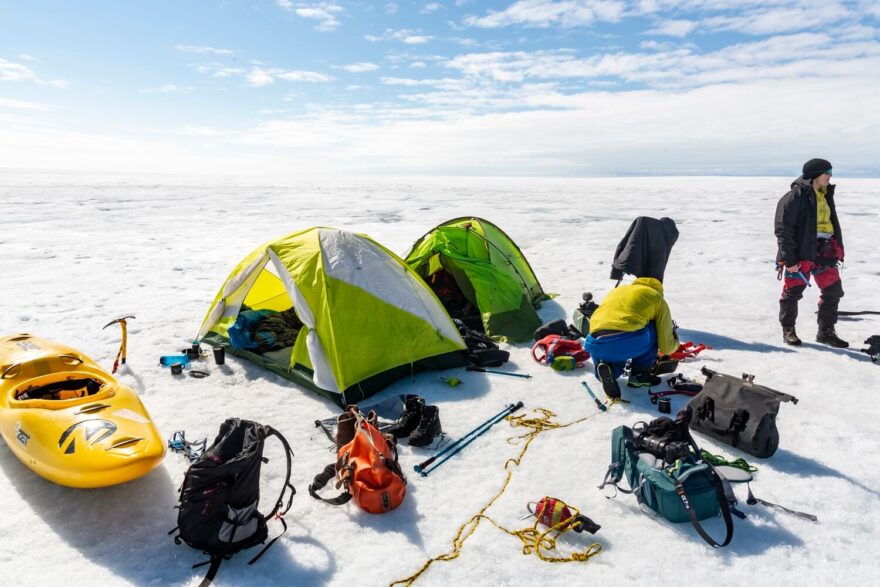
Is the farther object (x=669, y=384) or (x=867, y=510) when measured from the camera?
(x=669, y=384)

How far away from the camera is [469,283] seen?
321 inches

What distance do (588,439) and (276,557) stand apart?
9.47 ft

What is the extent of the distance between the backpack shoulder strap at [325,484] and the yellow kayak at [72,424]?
1.16 meters

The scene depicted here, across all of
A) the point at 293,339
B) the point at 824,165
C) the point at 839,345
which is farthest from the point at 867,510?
the point at 293,339

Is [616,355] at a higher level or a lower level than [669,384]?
higher

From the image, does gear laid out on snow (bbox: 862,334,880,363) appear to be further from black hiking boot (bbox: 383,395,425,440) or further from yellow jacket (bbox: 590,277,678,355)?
black hiking boot (bbox: 383,395,425,440)

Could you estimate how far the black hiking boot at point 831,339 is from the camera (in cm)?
708

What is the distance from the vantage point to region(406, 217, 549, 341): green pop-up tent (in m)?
7.83

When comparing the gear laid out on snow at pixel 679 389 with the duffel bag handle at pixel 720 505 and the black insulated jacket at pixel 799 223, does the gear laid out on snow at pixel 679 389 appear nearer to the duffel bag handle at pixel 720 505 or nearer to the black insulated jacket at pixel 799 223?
the duffel bag handle at pixel 720 505

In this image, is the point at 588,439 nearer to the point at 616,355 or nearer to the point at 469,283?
the point at 616,355

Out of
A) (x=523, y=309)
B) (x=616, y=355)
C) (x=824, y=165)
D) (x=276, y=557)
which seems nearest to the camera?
(x=276, y=557)

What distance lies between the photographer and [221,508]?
3.41 meters

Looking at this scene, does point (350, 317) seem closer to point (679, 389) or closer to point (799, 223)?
point (679, 389)

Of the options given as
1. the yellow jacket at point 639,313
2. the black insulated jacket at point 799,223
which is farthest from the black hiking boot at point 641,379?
the black insulated jacket at point 799,223
